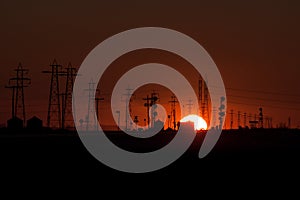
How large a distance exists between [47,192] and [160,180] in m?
6.49

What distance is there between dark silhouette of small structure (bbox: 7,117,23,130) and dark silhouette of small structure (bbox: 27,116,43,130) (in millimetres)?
3951

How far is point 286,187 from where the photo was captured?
24.9 meters

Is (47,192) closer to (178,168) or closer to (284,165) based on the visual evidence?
(178,168)

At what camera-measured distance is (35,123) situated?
425 ft

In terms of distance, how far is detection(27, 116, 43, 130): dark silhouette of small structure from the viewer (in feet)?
422

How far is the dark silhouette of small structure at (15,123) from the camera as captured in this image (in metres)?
123

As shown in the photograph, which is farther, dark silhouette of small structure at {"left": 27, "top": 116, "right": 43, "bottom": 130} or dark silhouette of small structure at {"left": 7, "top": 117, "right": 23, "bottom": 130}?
dark silhouette of small structure at {"left": 27, "top": 116, "right": 43, "bottom": 130}

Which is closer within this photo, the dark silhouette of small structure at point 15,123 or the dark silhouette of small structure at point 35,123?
the dark silhouette of small structure at point 15,123

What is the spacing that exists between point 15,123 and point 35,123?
6.79 meters

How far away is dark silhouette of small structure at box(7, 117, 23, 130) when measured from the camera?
403ft

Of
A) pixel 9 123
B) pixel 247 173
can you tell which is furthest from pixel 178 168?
pixel 9 123

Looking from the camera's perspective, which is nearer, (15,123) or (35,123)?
(15,123)

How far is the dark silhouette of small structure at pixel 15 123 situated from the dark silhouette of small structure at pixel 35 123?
3.95 meters

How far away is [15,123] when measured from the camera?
Answer: 405 feet
